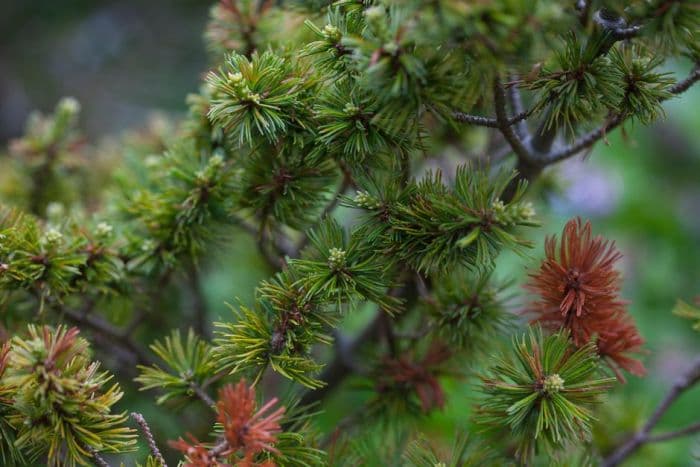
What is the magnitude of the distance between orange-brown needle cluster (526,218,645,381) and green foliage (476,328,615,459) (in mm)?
29

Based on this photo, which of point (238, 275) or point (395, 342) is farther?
point (238, 275)

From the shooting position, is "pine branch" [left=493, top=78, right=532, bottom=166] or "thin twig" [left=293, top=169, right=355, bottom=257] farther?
"thin twig" [left=293, top=169, right=355, bottom=257]

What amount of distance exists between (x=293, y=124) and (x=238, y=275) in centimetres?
82

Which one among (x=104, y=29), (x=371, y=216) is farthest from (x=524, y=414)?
(x=104, y=29)

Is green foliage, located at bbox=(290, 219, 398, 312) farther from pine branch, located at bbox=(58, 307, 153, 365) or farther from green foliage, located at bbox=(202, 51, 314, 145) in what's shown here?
pine branch, located at bbox=(58, 307, 153, 365)

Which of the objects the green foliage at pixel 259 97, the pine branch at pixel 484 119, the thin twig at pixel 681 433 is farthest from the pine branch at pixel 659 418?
the green foliage at pixel 259 97

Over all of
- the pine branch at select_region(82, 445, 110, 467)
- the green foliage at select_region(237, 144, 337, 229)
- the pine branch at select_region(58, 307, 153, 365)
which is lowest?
the pine branch at select_region(82, 445, 110, 467)

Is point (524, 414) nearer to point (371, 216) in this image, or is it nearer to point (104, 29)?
point (371, 216)

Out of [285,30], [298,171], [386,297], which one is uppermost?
[285,30]

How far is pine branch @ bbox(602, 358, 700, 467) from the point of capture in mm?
815

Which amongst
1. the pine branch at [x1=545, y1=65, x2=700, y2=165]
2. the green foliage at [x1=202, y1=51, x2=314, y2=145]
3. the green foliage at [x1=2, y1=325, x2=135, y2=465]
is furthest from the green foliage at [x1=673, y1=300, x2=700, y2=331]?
the green foliage at [x1=2, y1=325, x2=135, y2=465]

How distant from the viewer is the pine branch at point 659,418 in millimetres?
815

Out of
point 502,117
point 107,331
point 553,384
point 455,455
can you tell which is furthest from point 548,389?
point 107,331

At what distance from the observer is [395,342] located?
822mm
